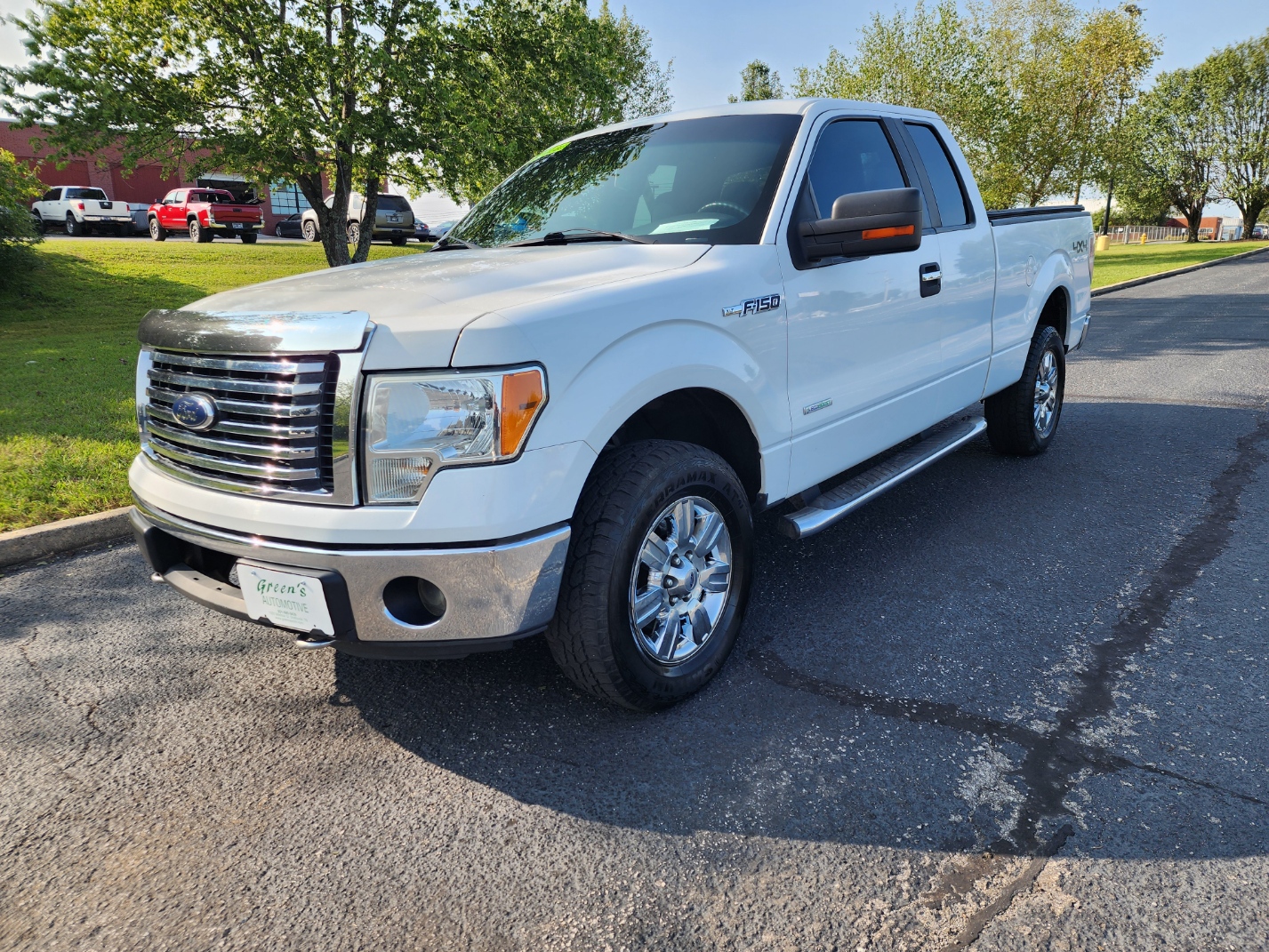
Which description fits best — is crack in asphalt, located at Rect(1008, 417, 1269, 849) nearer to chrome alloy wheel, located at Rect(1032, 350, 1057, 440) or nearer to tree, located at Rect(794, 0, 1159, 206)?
chrome alloy wheel, located at Rect(1032, 350, 1057, 440)

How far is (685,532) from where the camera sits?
2.95m

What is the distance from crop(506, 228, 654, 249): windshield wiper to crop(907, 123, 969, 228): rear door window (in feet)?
6.24

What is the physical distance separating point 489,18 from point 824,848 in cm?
1278

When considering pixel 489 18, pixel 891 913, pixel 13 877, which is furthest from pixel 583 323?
pixel 489 18

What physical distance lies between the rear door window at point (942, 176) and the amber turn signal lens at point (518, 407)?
2.95 meters

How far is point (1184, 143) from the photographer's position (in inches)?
2383

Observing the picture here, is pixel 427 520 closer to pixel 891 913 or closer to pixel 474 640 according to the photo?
pixel 474 640

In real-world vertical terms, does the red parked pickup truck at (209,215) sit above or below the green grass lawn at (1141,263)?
above

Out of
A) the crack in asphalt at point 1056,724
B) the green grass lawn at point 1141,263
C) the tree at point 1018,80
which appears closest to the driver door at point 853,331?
the crack in asphalt at point 1056,724

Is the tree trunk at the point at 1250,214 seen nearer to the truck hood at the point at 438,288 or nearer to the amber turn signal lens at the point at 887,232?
the amber turn signal lens at the point at 887,232

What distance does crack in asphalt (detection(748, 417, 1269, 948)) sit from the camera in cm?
223

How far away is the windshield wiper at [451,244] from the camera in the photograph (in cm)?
399

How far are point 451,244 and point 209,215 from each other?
93.2 ft

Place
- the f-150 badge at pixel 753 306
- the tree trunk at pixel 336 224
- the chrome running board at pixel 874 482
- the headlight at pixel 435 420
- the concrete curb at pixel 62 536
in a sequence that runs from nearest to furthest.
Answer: the headlight at pixel 435 420, the f-150 badge at pixel 753 306, the chrome running board at pixel 874 482, the concrete curb at pixel 62 536, the tree trunk at pixel 336 224
